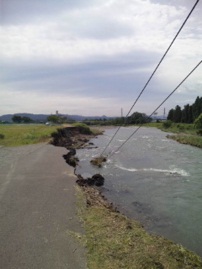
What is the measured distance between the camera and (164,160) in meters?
34.8

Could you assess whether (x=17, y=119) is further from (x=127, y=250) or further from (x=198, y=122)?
(x=127, y=250)

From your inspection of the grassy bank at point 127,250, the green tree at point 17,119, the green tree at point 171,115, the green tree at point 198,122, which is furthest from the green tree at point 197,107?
the green tree at point 17,119

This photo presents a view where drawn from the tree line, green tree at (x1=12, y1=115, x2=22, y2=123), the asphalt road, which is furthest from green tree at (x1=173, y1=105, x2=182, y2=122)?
the asphalt road

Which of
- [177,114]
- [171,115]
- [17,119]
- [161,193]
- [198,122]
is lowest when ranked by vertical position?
[161,193]

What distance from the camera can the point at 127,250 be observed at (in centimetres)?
913

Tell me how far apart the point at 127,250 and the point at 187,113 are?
9750cm

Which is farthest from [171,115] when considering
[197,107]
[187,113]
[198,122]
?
[198,122]

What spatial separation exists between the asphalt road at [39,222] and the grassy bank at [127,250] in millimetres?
416

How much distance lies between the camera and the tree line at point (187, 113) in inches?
3561

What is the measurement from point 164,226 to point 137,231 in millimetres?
3401

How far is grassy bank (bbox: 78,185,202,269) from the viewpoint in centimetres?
834

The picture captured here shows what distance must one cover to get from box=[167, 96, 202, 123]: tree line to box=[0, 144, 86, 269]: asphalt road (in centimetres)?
7578

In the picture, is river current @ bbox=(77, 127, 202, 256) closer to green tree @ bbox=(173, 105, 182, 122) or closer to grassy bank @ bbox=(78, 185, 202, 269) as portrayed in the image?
grassy bank @ bbox=(78, 185, 202, 269)

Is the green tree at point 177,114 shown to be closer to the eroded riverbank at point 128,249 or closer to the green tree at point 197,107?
the green tree at point 197,107
